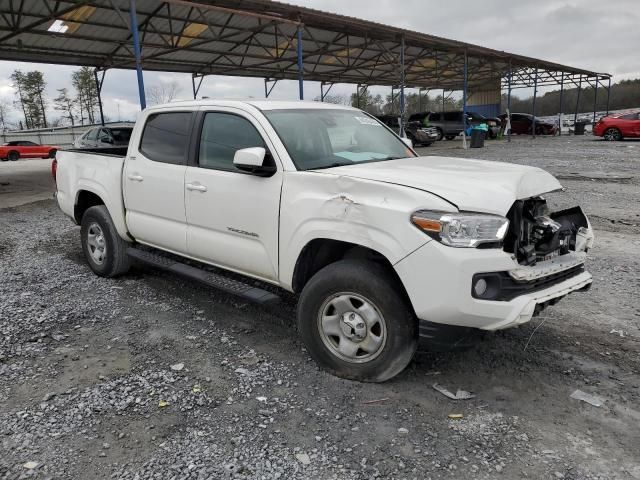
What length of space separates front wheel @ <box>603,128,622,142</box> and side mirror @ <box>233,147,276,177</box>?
26902 mm

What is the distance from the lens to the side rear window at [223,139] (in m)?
3.87

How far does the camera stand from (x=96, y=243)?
5609 millimetres

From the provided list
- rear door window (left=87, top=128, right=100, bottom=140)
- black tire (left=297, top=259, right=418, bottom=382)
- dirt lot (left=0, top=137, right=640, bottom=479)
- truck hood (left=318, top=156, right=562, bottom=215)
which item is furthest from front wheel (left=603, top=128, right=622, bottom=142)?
black tire (left=297, top=259, right=418, bottom=382)

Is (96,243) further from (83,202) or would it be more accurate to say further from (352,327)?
(352,327)

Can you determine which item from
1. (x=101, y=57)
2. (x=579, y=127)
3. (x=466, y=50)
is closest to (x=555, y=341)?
(x=101, y=57)

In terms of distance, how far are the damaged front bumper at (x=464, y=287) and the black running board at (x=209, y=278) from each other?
1.25 metres

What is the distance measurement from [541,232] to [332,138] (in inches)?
69.6

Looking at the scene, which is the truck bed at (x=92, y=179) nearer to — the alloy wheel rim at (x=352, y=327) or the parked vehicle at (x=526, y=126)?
the alloy wheel rim at (x=352, y=327)

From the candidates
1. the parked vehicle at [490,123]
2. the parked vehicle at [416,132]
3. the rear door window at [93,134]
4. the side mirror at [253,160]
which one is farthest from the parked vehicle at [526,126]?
the side mirror at [253,160]

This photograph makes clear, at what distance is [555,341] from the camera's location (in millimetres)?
3826

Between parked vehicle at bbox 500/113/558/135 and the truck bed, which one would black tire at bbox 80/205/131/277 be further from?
parked vehicle at bbox 500/113/558/135

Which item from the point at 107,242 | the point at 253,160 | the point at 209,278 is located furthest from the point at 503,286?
the point at 107,242

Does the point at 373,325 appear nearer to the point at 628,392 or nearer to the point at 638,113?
the point at 628,392

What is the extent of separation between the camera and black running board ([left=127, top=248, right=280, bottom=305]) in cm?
371
